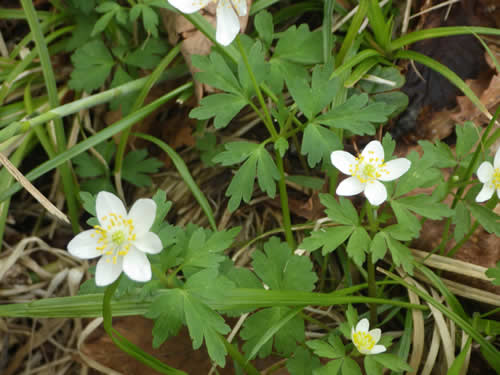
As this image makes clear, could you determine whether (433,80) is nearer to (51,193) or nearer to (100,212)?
(100,212)

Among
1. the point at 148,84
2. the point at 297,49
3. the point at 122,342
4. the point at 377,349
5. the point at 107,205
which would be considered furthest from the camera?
the point at 148,84

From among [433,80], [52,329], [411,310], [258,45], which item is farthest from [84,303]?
[433,80]

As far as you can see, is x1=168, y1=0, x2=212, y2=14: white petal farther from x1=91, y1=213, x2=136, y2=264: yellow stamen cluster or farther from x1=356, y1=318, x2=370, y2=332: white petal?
x1=356, y1=318, x2=370, y2=332: white petal

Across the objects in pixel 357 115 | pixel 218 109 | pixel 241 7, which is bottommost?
pixel 357 115

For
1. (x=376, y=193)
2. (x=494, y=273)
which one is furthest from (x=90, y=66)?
(x=494, y=273)

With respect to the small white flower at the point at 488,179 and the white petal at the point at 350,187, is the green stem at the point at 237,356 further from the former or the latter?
the small white flower at the point at 488,179

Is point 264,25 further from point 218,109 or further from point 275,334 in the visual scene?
point 275,334

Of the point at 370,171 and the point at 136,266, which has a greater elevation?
the point at 370,171
